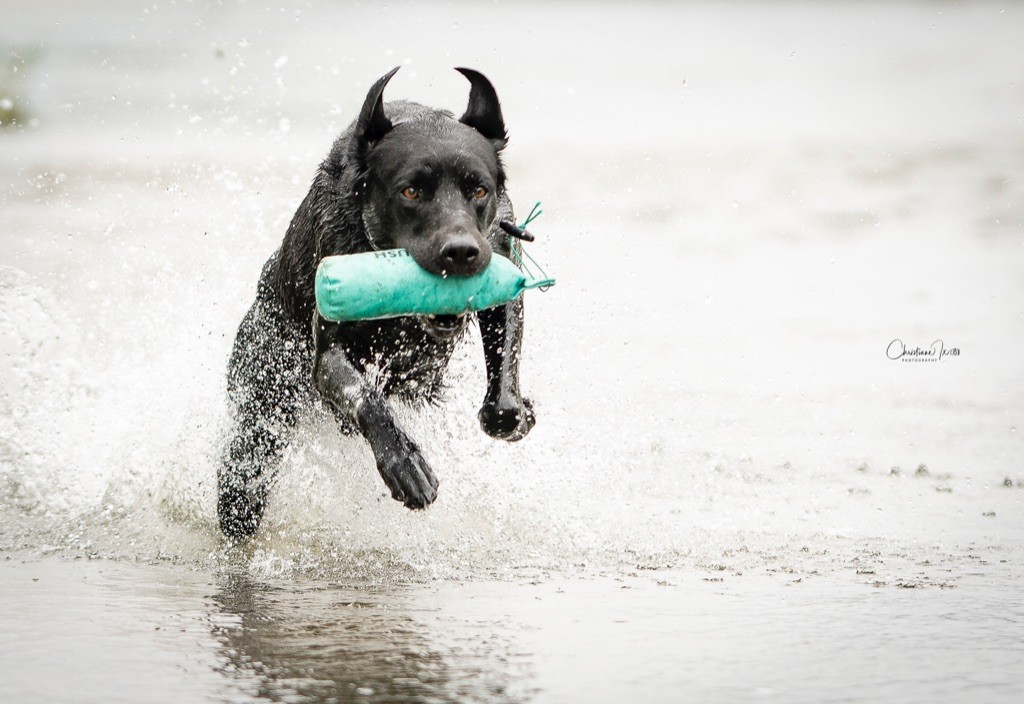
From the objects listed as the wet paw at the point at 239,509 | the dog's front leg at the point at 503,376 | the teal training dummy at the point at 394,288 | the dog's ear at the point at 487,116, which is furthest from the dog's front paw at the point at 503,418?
the wet paw at the point at 239,509

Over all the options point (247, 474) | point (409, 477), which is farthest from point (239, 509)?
point (409, 477)

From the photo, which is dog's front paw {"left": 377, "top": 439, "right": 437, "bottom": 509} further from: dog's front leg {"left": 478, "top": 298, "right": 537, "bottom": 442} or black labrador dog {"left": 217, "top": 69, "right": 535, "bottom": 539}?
dog's front leg {"left": 478, "top": 298, "right": 537, "bottom": 442}

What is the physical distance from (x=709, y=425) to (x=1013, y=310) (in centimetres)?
413

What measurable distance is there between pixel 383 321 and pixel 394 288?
503mm

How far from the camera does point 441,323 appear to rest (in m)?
4.17

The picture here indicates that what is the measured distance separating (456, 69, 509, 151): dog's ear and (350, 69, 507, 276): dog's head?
5 cm

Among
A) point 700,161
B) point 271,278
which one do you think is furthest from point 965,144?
point 271,278

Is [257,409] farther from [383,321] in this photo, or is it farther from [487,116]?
[487,116]

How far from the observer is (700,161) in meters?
14.3

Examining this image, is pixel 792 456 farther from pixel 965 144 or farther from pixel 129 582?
pixel 965 144

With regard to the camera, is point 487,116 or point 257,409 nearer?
point 487,116
